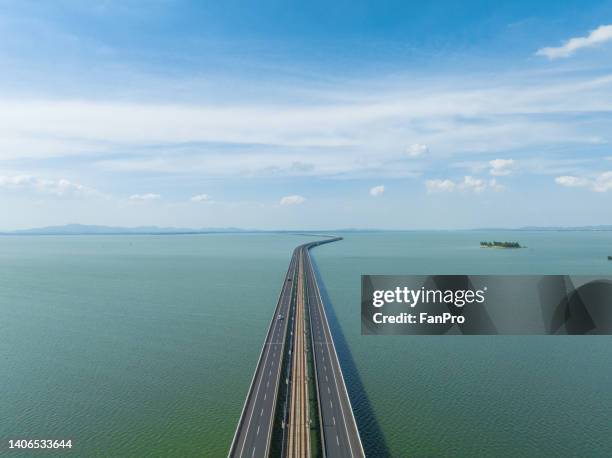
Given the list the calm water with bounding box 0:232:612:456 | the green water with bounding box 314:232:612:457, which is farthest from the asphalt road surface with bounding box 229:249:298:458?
the green water with bounding box 314:232:612:457

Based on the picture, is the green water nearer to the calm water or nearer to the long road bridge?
the calm water

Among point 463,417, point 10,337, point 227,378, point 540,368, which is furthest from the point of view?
point 10,337

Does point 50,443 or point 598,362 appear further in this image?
point 598,362

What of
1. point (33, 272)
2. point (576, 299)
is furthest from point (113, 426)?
point (33, 272)

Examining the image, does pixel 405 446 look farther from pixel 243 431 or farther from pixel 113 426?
pixel 113 426

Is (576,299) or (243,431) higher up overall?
(576,299)

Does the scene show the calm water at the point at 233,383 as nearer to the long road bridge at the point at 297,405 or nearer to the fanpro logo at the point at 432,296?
the long road bridge at the point at 297,405

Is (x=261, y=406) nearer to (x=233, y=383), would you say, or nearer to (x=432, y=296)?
(x=233, y=383)

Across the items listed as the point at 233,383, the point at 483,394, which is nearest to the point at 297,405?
the point at 233,383

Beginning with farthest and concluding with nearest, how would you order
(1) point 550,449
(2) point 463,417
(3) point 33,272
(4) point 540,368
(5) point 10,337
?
(3) point 33,272
(5) point 10,337
(4) point 540,368
(2) point 463,417
(1) point 550,449
